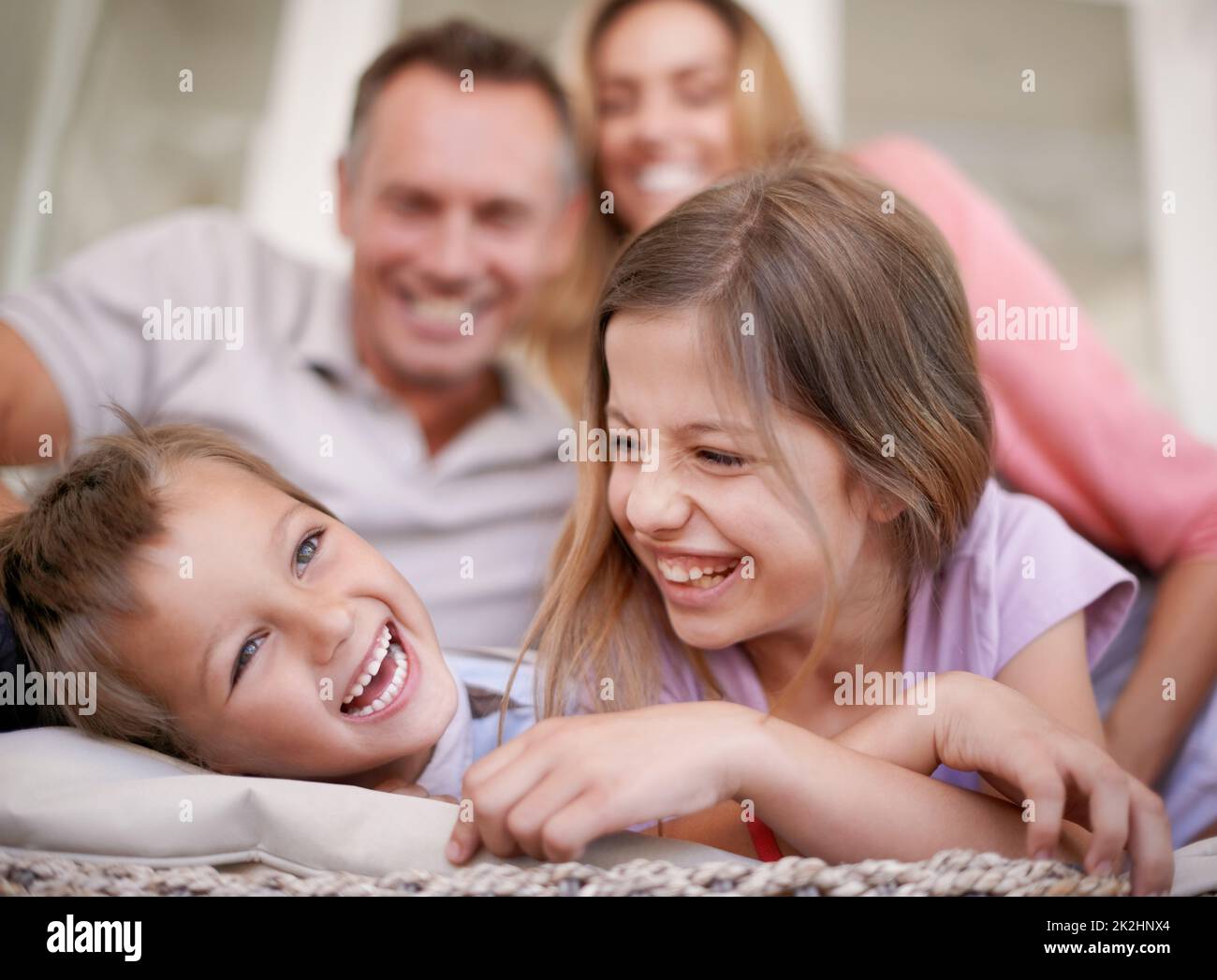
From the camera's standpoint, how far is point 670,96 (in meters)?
1.49

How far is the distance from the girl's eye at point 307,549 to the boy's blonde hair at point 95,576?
100 mm

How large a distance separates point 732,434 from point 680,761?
25 cm

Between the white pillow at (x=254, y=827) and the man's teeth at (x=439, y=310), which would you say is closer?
the white pillow at (x=254, y=827)

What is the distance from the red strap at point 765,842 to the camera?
31.2 inches

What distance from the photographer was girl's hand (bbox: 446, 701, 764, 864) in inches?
26.6

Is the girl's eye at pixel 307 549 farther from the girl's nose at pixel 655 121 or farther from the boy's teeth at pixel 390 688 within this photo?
the girl's nose at pixel 655 121

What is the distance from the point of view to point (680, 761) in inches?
27.3

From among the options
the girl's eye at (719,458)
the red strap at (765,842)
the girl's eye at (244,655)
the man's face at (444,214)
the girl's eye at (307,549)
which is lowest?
the red strap at (765,842)

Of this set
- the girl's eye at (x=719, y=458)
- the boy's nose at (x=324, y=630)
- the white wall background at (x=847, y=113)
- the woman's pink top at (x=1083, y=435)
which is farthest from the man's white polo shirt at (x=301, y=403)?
the woman's pink top at (x=1083, y=435)

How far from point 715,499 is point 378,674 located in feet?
0.97

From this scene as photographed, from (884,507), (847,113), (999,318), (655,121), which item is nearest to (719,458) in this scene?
(884,507)

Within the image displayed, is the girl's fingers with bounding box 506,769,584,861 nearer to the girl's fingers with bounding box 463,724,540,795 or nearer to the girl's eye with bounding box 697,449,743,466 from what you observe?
the girl's fingers with bounding box 463,724,540,795
